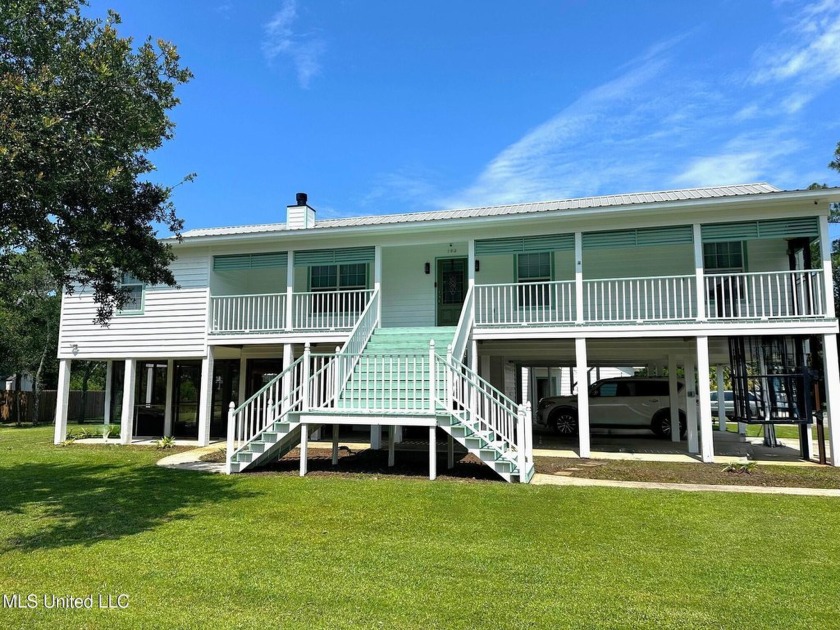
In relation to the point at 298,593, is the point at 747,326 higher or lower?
higher

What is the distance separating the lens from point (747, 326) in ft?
34.4

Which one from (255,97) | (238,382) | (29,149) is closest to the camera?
(29,149)

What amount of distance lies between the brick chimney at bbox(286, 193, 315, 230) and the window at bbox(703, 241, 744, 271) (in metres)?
9.98

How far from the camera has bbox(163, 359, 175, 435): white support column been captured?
15.8m

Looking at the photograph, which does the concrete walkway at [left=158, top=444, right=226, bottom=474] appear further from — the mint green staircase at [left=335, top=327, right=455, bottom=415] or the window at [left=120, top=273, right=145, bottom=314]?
the window at [left=120, top=273, right=145, bottom=314]

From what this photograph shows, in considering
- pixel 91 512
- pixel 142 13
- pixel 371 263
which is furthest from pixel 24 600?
pixel 371 263

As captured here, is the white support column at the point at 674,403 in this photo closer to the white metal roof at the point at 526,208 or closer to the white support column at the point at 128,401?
the white metal roof at the point at 526,208

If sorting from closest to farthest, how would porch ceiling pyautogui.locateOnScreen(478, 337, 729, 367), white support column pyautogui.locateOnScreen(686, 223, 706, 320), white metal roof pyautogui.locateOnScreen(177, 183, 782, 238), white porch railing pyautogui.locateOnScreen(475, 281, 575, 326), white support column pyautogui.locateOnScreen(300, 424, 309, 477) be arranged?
white support column pyautogui.locateOnScreen(300, 424, 309, 477)
white support column pyautogui.locateOnScreen(686, 223, 706, 320)
white porch railing pyautogui.locateOnScreen(475, 281, 575, 326)
porch ceiling pyautogui.locateOnScreen(478, 337, 729, 367)
white metal roof pyautogui.locateOnScreen(177, 183, 782, 238)

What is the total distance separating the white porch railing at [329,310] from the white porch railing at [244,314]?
395 millimetres

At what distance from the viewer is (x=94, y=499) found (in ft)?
23.8

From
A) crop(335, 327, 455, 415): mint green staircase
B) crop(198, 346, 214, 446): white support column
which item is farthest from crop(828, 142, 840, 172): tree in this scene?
crop(198, 346, 214, 446): white support column

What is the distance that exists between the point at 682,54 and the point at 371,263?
27.0 feet

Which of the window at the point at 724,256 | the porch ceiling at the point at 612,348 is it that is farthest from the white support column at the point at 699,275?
the porch ceiling at the point at 612,348

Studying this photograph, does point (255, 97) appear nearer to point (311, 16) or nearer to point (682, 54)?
point (311, 16)
